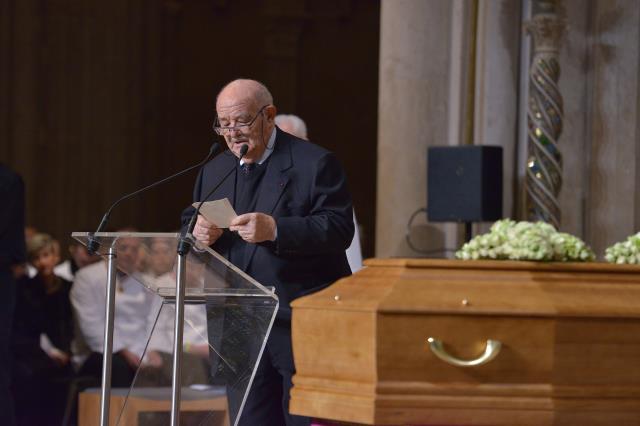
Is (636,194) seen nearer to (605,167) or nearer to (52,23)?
(605,167)

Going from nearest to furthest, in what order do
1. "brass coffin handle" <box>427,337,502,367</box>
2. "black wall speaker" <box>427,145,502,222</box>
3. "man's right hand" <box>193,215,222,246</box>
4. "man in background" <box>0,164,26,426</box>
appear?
Result: 1. "brass coffin handle" <box>427,337,502,367</box>
2. "man's right hand" <box>193,215,222,246</box>
3. "man in background" <box>0,164,26,426</box>
4. "black wall speaker" <box>427,145,502,222</box>

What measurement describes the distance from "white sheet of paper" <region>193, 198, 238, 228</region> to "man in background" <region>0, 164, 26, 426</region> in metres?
2.79

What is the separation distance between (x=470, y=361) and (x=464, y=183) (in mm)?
5825

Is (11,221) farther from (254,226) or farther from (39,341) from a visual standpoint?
(254,226)

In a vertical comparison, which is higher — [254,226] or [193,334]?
[254,226]

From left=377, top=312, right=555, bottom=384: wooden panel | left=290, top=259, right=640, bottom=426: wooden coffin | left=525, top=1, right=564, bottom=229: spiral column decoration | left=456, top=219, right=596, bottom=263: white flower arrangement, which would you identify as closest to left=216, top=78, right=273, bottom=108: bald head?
left=456, top=219, right=596, bottom=263: white flower arrangement

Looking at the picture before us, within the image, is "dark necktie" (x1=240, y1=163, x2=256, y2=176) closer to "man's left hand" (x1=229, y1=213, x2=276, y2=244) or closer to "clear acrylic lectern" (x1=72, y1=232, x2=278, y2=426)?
"man's left hand" (x1=229, y1=213, x2=276, y2=244)

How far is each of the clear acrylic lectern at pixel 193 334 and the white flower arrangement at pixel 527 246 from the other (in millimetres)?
987

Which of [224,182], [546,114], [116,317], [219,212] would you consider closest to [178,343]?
[219,212]

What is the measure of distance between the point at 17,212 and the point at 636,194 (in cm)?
414

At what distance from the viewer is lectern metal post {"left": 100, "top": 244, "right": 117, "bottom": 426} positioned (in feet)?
14.6

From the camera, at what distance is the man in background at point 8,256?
282 inches

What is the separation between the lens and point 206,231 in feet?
16.1

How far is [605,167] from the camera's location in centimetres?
930
